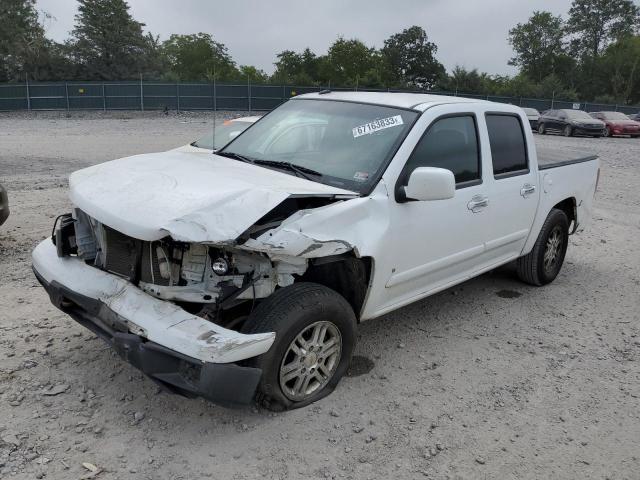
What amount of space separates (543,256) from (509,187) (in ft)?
4.04

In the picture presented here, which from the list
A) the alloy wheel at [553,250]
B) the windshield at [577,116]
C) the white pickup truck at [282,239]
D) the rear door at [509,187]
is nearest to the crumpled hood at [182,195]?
the white pickup truck at [282,239]

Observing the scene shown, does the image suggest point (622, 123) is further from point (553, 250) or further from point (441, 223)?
point (441, 223)

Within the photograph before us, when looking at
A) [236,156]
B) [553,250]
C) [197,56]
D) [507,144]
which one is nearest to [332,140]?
[236,156]

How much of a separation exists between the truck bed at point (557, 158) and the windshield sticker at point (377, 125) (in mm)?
1945

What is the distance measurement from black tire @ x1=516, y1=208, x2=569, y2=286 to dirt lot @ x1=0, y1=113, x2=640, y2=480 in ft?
0.60

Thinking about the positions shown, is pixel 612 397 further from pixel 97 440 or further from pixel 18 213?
pixel 18 213

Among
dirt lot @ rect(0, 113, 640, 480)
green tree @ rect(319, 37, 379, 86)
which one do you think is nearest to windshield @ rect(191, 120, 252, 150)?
dirt lot @ rect(0, 113, 640, 480)

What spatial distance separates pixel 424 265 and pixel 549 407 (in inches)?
46.8

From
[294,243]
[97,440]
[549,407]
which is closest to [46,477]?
[97,440]

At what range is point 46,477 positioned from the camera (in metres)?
2.76

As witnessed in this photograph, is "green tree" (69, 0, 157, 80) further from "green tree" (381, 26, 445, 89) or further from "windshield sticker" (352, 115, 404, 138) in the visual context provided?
"windshield sticker" (352, 115, 404, 138)

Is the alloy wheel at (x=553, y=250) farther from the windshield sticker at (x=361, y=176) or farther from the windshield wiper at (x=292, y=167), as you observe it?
the windshield wiper at (x=292, y=167)

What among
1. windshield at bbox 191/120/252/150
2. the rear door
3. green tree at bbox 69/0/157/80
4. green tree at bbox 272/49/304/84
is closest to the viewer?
the rear door

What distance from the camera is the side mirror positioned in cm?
348
